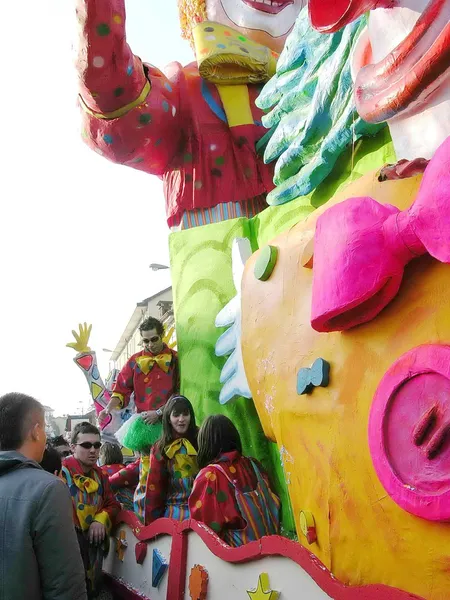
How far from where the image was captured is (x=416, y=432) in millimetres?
1386

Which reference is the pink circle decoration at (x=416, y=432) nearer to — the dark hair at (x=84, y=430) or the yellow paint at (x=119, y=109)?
the dark hair at (x=84, y=430)

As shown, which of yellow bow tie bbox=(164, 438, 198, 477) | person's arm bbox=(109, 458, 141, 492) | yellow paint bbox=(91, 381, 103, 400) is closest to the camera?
yellow bow tie bbox=(164, 438, 198, 477)

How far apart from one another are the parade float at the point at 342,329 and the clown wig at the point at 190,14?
1.25 meters

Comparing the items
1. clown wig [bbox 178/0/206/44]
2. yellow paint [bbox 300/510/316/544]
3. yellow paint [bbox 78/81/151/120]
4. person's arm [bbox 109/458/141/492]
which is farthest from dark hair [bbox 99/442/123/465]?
yellow paint [bbox 300/510/316/544]

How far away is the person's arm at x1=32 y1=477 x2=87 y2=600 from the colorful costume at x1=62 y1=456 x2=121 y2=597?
1.46 m

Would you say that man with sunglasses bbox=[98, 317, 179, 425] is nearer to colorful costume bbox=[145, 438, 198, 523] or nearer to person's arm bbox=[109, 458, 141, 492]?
person's arm bbox=[109, 458, 141, 492]

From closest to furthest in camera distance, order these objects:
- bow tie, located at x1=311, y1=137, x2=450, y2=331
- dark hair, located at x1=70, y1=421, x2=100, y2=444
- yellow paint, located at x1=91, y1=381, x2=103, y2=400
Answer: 1. bow tie, located at x1=311, y1=137, x2=450, y2=331
2. dark hair, located at x1=70, y1=421, x2=100, y2=444
3. yellow paint, located at x1=91, y1=381, x2=103, y2=400

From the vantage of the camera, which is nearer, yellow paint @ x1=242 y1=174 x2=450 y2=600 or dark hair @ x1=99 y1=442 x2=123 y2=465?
yellow paint @ x1=242 y1=174 x2=450 y2=600

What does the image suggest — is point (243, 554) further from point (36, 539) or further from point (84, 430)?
point (84, 430)

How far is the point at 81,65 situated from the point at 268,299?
1.63m

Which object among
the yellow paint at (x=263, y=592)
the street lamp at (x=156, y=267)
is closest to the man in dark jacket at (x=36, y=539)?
the yellow paint at (x=263, y=592)

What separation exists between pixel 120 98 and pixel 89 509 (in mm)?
1969

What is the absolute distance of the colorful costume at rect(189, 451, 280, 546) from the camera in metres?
2.33

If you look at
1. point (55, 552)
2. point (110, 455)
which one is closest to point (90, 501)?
point (110, 455)
